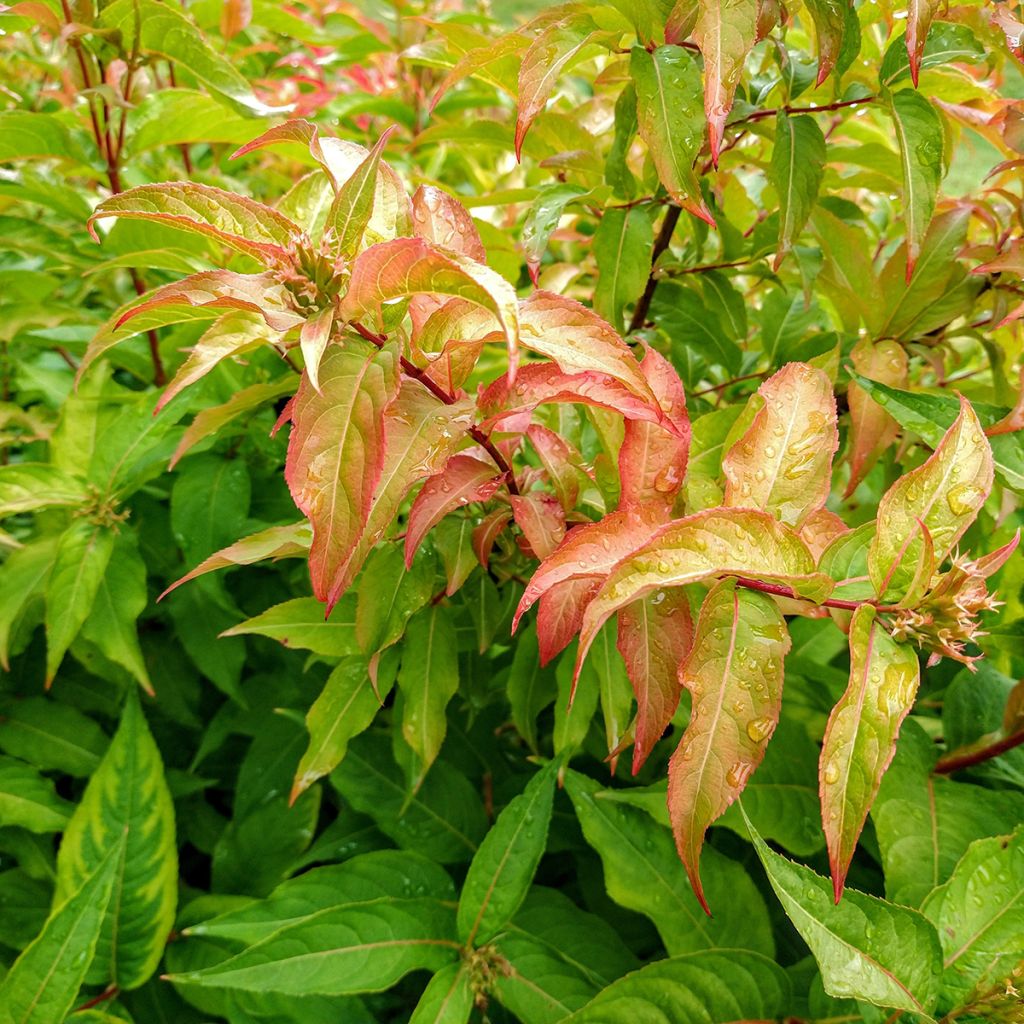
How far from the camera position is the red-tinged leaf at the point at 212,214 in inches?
25.8

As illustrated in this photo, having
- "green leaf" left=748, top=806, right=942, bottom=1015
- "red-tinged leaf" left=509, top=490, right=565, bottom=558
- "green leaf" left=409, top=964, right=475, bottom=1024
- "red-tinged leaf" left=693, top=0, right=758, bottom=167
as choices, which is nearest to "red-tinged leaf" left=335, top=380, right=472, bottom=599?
"red-tinged leaf" left=509, top=490, right=565, bottom=558

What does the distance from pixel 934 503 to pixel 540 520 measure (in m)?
0.35

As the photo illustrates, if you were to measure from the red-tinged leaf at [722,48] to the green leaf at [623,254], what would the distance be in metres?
0.26

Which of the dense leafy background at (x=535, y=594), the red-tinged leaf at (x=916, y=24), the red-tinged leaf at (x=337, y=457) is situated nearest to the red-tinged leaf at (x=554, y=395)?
the dense leafy background at (x=535, y=594)

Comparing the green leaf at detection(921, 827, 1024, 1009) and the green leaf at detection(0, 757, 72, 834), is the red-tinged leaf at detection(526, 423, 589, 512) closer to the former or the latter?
the green leaf at detection(921, 827, 1024, 1009)

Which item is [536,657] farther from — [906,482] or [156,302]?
[156,302]

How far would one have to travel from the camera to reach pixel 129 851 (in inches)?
46.6

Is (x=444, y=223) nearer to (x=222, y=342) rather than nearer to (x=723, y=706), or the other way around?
(x=222, y=342)

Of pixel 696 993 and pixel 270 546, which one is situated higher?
pixel 270 546

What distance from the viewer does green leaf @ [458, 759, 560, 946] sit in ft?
3.34

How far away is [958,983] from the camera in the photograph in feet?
2.77

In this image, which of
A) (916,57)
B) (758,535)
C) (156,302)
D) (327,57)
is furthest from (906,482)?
(327,57)

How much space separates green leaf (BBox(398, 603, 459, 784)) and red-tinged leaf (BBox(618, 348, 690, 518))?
1.12ft

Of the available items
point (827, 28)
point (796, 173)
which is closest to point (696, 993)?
point (796, 173)
